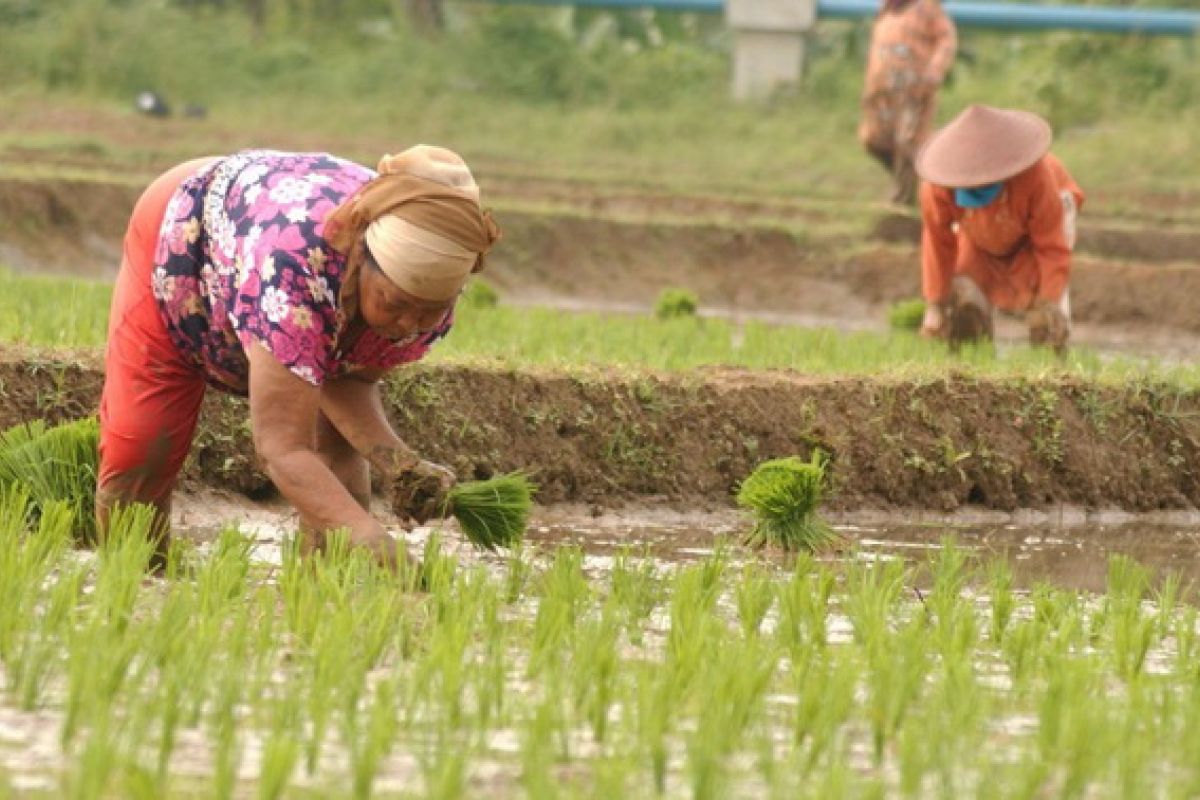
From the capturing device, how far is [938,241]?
901 centimetres

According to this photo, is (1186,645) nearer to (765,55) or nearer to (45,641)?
(45,641)

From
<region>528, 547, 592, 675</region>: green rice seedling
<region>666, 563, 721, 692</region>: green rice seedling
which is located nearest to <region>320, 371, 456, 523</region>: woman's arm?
<region>528, 547, 592, 675</region>: green rice seedling

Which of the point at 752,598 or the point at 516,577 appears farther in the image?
the point at 516,577

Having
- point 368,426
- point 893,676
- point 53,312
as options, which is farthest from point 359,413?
point 53,312

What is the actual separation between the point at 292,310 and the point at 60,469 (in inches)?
46.2

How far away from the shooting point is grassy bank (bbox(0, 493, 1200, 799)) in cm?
342

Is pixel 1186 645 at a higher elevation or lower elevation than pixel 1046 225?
higher

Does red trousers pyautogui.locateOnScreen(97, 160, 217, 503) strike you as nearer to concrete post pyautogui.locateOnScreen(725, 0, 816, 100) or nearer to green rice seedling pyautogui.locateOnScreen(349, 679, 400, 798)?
green rice seedling pyautogui.locateOnScreen(349, 679, 400, 798)

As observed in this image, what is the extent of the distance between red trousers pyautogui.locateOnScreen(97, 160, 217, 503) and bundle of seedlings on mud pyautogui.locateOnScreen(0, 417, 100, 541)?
1.18 feet

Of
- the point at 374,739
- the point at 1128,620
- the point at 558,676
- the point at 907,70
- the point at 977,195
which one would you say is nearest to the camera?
the point at 374,739

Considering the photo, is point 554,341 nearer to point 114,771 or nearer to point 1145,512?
point 1145,512

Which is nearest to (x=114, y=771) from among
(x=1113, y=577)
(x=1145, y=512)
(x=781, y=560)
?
(x=1113, y=577)

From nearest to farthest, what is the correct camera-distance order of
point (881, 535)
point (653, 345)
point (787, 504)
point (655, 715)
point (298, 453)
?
point (655, 715)
point (298, 453)
point (787, 504)
point (881, 535)
point (653, 345)

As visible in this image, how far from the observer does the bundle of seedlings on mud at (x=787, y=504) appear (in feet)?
19.1
